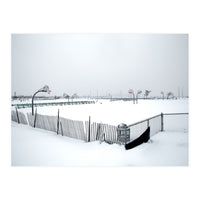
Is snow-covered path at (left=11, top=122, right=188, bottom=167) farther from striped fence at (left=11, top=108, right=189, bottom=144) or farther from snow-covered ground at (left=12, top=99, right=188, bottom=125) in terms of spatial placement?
snow-covered ground at (left=12, top=99, right=188, bottom=125)

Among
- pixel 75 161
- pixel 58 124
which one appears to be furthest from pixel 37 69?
pixel 75 161

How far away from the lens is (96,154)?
479 centimetres

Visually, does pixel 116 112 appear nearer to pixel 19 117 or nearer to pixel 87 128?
pixel 19 117

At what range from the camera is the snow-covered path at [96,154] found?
14.4 ft

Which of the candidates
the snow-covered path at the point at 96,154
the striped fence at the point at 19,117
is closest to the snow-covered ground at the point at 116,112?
the snow-covered path at the point at 96,154

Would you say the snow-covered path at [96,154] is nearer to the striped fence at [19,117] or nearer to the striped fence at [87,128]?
the striped fence at [87,128]

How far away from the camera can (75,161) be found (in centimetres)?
450

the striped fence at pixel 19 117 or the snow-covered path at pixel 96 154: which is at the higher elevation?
the striped fence at pixel 19 117

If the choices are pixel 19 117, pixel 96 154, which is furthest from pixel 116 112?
pixel 96 154

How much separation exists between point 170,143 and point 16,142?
6.50 m

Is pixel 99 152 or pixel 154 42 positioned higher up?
pixel 154 42

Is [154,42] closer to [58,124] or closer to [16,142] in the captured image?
[58,124]

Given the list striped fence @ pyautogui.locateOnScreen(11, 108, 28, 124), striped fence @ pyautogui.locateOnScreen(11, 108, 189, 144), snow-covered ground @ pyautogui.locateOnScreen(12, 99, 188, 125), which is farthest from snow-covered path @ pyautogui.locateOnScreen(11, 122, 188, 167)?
striped fence @ pyautogui.locateOnScreen(11, 108, 28, 124)

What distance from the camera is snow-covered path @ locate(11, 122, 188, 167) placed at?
4402 millimetres
